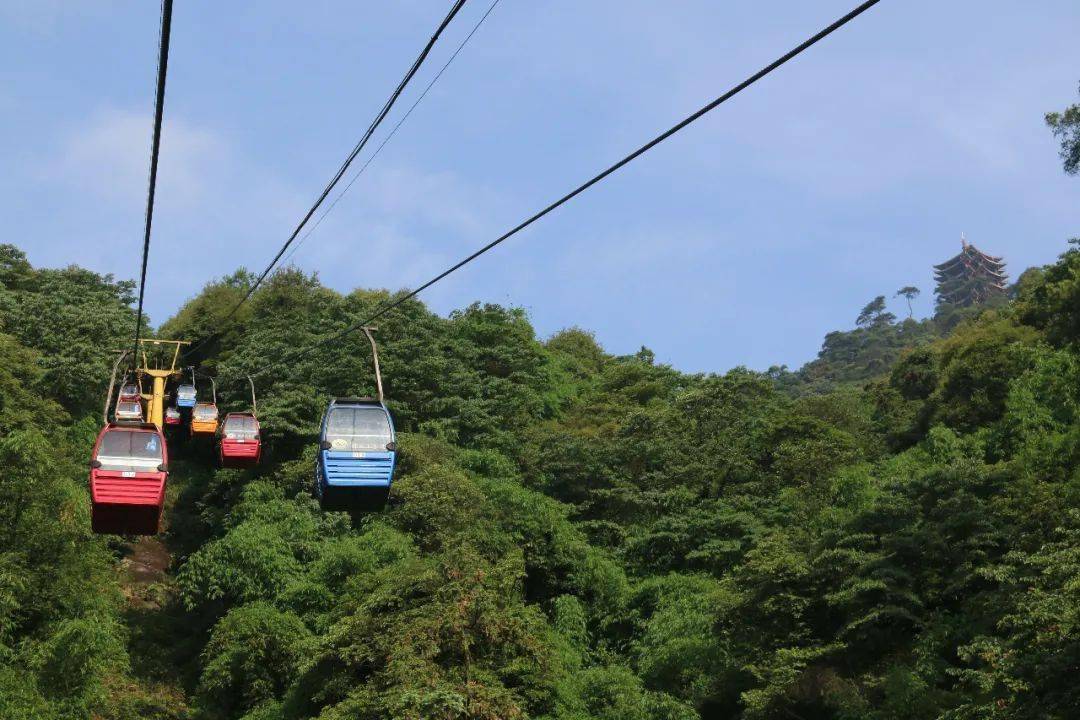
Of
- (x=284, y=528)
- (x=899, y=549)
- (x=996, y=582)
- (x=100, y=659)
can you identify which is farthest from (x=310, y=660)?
(x=996, y=582)

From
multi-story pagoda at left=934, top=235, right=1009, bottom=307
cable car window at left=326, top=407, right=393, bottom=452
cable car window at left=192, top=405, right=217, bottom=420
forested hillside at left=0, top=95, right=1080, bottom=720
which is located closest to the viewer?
cable car window at left=326, top=407, right=393, bottom=452

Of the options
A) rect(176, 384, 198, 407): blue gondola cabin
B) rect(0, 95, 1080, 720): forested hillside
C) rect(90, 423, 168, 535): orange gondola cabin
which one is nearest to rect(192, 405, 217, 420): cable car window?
rect(0, 95, 1080, 720): forested hillside

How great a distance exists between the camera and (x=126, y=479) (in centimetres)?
1595

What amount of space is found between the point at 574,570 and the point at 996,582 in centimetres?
1399

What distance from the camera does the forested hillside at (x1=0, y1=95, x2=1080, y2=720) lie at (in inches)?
874

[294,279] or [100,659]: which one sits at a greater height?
[294,279]

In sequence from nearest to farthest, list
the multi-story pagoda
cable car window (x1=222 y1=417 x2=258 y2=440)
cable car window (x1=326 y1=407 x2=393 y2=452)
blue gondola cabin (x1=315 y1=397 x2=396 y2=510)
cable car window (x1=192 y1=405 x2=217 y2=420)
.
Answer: blue gondola cabin (x1=315 y1=397 x2=396 y2=510)
cable car window (x1=326 y1=407 x2=393 y2=452)
cable car window (x1=222 y1=417 x2=258 y2=440)
cable car window (x1=192 y1=405 x2=217 y2=420)
the multi-story pagoda

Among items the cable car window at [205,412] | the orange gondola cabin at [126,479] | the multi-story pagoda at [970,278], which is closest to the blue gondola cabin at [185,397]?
the cable car window at [205,412]

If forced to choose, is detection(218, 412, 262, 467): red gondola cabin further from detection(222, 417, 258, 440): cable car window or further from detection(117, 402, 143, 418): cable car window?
detection(117, 402, 143, 418): cable car window

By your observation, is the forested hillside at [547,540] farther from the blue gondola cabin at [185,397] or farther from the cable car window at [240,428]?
the cable car window at [240,428]

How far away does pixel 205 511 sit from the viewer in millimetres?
39312

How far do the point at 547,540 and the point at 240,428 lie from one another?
36.6 ft

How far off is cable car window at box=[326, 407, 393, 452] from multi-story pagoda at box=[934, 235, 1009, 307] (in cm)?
17119

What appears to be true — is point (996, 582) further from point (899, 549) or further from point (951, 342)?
point (951, 342)
